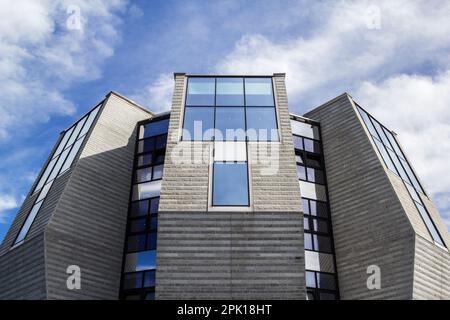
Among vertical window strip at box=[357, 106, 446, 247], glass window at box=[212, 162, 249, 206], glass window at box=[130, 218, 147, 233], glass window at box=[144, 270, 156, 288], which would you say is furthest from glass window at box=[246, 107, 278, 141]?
glass window at box=[144, 270, 156, 288]

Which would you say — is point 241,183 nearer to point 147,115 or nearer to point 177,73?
point 177,73

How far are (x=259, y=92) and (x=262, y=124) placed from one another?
334 cm

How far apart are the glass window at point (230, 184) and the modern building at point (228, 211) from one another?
6cm

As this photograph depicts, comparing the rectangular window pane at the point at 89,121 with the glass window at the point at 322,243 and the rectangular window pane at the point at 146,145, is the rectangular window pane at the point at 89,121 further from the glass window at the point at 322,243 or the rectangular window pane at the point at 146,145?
the glass window at the point at 322,243

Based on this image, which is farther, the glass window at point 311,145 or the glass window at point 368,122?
the glass window at point 368,122

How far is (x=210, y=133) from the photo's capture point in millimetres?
24656

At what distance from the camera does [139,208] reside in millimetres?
26484

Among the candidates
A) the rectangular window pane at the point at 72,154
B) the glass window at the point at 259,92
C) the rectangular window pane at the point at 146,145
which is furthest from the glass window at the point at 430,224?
the rectangular window pane at the point at 72,154

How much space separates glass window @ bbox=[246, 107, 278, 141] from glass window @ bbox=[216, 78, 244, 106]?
47.0 inches

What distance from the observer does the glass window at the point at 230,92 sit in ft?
87.9

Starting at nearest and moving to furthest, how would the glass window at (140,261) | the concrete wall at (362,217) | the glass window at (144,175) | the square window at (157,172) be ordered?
the concrete wall at (362,217) → the glass window at (140,261) → the square window at (157,172) → the glass window at (144,175)

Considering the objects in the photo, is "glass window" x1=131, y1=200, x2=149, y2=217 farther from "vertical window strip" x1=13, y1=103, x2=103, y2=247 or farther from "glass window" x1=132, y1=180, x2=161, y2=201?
"vertical window strip" x1=13, y1=103, x2=103, y2=247
